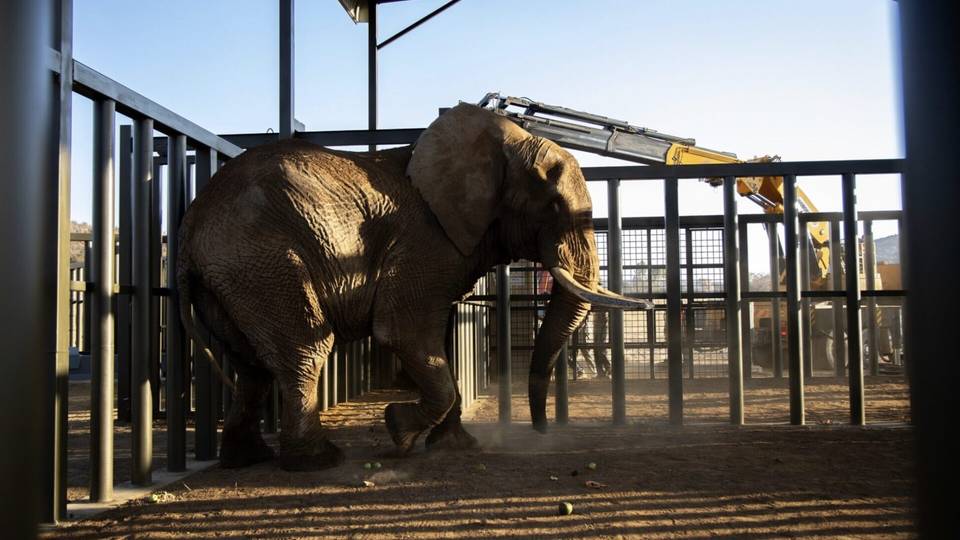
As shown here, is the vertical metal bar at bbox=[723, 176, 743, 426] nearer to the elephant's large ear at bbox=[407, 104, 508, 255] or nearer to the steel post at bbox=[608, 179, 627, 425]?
the steel post at bbox=[608, 179, 627, 425]

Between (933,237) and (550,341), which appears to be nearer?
(933,237)

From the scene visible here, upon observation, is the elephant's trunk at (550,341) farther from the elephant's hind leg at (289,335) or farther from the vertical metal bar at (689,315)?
the vertical metal bar at (689,315)

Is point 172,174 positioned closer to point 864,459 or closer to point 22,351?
point 22,351

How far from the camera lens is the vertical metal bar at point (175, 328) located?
569 centimetres

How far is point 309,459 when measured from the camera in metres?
5.53

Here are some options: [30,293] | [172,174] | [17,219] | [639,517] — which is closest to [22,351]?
[30,293]

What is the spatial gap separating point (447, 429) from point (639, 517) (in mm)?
2294

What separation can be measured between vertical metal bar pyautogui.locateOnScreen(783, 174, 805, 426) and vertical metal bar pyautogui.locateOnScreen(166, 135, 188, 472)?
18.5ft

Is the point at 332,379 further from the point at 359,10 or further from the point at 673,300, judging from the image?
the point at 359,10

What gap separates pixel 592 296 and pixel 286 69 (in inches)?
170

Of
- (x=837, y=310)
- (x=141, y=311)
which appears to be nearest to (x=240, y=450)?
(x=141, y=311)

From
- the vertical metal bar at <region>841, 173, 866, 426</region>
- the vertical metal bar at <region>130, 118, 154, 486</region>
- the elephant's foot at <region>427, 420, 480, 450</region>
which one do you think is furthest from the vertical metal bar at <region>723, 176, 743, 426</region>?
the vertical metal bar at <region>130, 118, 154, 486</region>

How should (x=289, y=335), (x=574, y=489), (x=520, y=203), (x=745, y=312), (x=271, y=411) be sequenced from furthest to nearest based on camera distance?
1. (x=745, y=312)
2. (x=271, y=411)
3. (x=520, y=203)
4. (x=289, y=335)
5. (x=574, y=489)

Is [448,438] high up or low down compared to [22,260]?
down
